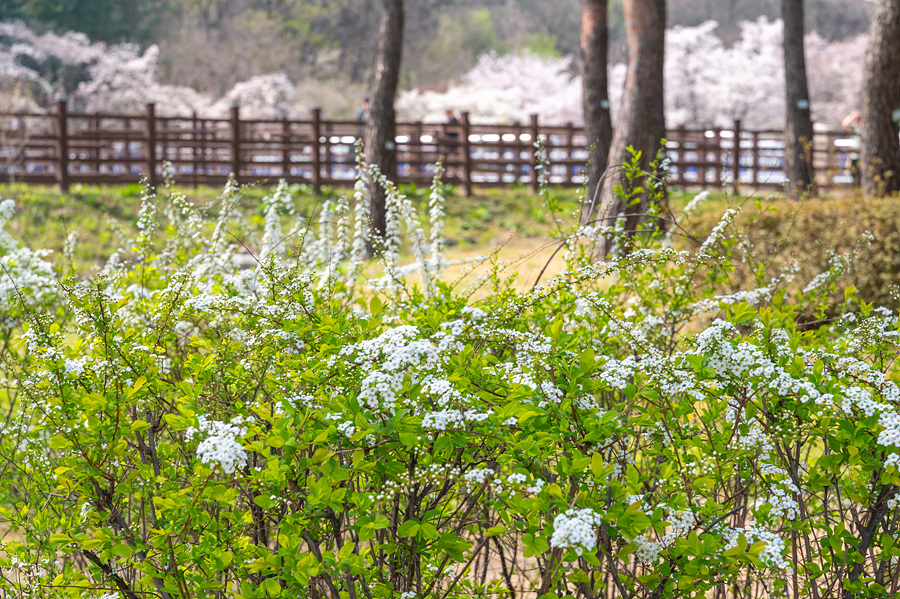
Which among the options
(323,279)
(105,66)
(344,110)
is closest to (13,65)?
(105,66)

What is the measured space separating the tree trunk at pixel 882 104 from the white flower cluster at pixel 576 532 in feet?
27.8

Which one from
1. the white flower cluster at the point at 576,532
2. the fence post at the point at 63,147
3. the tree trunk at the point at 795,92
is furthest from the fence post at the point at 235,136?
the white flower cluster at the point at 576,532

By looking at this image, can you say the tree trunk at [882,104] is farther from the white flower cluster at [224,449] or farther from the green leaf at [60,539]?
the green leaf at [60,539]

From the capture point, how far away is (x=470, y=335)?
8.00 feet

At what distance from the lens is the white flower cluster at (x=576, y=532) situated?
57.7 inches

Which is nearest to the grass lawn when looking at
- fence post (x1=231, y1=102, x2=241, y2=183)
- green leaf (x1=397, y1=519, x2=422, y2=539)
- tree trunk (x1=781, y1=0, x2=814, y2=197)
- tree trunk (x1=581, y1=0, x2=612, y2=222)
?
fence post (x1=231, y1=102, x2=241, y2=183)

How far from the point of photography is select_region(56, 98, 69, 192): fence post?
14.8 meters

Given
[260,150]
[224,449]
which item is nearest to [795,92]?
[260,150]

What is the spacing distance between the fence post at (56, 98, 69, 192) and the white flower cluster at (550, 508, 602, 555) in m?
15.3

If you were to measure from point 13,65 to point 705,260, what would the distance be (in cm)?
3353

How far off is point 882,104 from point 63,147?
12.9 metres

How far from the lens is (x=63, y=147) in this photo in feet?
48.5

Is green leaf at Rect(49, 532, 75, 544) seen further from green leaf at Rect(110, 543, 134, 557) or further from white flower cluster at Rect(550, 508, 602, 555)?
white flower cluster at Rect(550, 508, 602, 555)

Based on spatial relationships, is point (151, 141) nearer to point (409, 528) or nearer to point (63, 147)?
point (63, 147)
